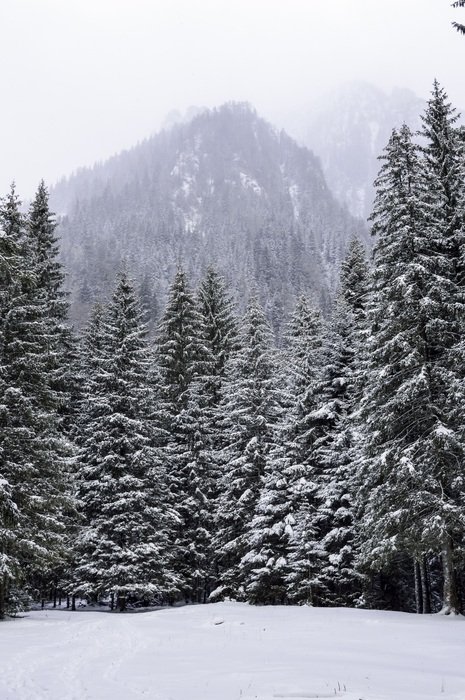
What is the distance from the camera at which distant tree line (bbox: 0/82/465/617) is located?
1902 cm

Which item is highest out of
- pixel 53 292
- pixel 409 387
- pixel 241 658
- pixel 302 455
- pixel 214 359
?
pixel 53 292

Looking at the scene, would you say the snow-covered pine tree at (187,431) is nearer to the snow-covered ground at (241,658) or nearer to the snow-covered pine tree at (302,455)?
the snow-covered pine tree at (302,455)

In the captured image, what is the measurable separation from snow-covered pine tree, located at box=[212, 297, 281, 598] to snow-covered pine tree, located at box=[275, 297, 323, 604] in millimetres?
1229

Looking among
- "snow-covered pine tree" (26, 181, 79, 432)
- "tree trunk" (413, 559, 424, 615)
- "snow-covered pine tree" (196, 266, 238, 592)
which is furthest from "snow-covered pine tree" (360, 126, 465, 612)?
"snow-covered pine tree" (26, 181, 79, 432)

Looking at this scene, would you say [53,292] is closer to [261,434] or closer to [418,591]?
[261,434]

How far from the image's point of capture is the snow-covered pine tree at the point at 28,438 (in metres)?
20.7

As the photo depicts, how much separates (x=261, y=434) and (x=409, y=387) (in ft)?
38.9

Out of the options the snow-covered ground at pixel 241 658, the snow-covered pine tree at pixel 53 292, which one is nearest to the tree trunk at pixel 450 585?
the snow-covered ground at pixel 241 658

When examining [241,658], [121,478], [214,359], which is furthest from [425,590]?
[214,359]

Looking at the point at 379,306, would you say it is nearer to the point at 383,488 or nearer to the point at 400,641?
the point at 383,488

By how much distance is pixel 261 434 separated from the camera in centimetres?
2933

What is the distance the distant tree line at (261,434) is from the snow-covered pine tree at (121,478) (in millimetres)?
112

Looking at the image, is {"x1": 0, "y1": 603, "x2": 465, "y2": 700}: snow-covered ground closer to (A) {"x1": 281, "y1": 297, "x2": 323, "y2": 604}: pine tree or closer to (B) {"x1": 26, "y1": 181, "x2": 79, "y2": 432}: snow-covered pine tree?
(A) {"x1": 281, "y1": 297, "x2": 323, "y2": 604}: pine tree

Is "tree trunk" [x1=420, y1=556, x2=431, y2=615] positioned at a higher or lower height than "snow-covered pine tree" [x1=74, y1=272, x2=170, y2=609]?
lower
